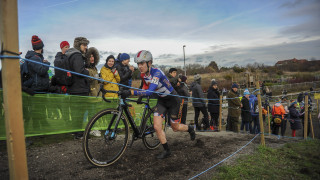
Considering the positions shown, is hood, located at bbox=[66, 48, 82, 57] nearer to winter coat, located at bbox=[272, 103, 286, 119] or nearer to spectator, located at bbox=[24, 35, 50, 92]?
spectator, located at bbox=[24, 35, 50, 92]

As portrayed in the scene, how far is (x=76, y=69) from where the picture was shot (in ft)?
16.8

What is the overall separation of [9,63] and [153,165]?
2.96 m

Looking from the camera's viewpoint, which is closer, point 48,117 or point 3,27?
point 3,27

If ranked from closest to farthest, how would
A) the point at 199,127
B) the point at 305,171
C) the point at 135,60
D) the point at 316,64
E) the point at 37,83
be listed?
the point at 305,171
the point at 135,60
the point at 37,83
the point at 316,64
the point at 199,127

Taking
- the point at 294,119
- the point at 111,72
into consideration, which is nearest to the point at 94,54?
the point at 111,72

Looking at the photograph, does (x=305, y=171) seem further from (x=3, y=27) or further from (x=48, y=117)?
(x=48, y=117)

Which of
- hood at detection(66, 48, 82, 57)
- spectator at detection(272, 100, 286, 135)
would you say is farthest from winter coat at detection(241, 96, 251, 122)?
hood at detection(66, 48, 82, 57)

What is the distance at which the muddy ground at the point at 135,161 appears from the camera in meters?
3.53

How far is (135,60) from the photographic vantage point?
4281 mm

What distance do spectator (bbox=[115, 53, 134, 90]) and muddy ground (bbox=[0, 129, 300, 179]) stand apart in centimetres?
215

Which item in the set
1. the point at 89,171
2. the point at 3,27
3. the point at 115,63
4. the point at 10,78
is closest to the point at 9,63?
the point at 10,78

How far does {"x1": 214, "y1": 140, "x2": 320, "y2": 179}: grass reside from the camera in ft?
12.0

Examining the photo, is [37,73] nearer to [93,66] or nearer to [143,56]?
[93,66]

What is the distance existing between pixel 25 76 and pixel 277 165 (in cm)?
572
